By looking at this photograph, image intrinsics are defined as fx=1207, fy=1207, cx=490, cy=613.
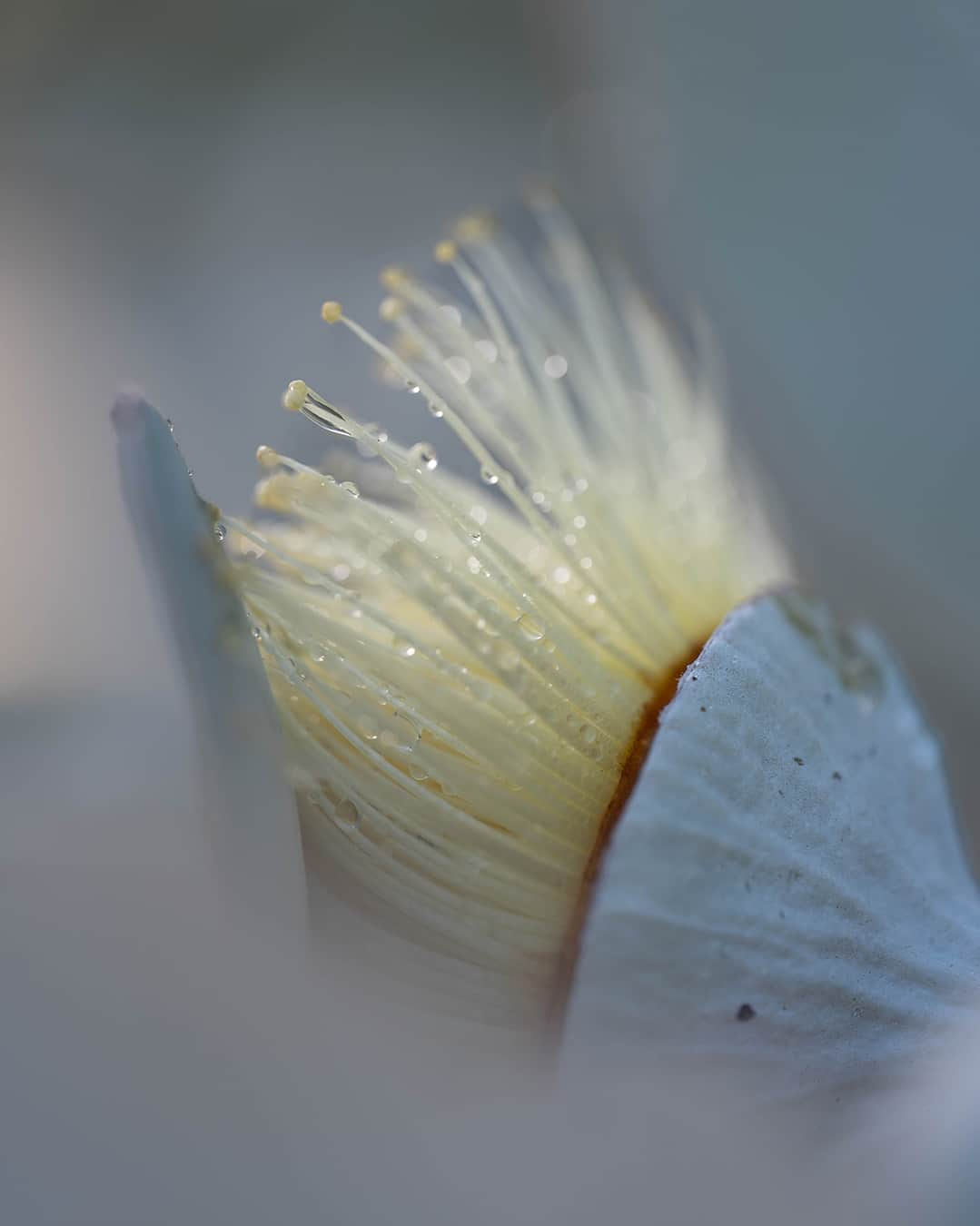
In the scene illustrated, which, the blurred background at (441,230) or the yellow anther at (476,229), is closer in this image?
the yellow anther at (476,229)

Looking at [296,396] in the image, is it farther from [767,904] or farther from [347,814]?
[767,904]

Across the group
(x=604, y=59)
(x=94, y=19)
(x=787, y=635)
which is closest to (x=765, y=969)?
(x=787, y=635)

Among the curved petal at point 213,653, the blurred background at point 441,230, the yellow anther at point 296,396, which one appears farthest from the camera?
the blurred background at point 441,230

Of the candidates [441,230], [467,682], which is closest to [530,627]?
[467,682]

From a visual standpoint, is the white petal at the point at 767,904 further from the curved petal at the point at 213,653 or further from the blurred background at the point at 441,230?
the blurred background at the point at 441,230

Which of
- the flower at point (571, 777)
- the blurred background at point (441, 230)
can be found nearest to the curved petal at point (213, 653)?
the flower at point (571, 777)
